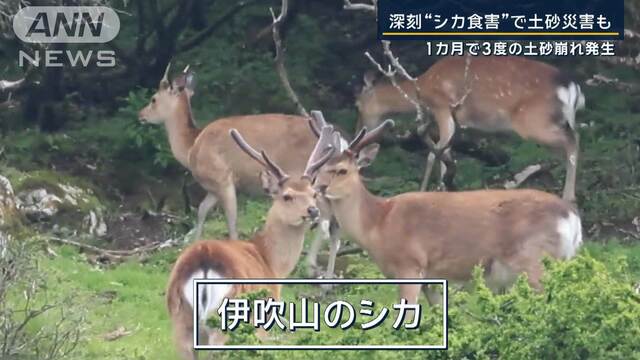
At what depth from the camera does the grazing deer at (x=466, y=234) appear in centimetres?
1088

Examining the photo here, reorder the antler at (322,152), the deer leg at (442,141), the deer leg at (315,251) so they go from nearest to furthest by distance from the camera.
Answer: the antler at (322,152), the deer leg at (315,251), the deer leg at (442,141)

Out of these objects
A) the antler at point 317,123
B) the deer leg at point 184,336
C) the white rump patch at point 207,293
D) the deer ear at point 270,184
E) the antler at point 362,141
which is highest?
the antler at point 317,123

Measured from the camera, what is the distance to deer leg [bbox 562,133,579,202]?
12953 millimetres

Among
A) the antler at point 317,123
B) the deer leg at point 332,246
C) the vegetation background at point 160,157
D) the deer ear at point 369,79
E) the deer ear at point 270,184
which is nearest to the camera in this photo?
the deer ear at point 270,184

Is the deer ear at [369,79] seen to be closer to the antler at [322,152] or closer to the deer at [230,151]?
the deer at [230,151]

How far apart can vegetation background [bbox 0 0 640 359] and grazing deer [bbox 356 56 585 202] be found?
0.34 m

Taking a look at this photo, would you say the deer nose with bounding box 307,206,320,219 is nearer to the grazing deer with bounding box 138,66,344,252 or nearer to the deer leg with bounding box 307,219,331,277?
the deer leg with bounding box 307,219,331,277

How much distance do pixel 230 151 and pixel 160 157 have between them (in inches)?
44.9

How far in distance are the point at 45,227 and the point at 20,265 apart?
349cm

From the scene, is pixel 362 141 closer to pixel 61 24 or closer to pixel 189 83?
pixel 189 83

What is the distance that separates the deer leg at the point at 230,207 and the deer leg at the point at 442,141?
1292mm

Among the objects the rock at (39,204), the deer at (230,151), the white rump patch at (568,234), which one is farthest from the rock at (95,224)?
the white rump patch at (568,234)

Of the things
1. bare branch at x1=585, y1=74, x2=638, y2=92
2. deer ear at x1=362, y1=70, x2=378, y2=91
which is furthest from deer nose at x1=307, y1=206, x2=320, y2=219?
bare branch at x1=585, y1=74, x2=638, y2=92

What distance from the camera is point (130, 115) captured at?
14.4 m
